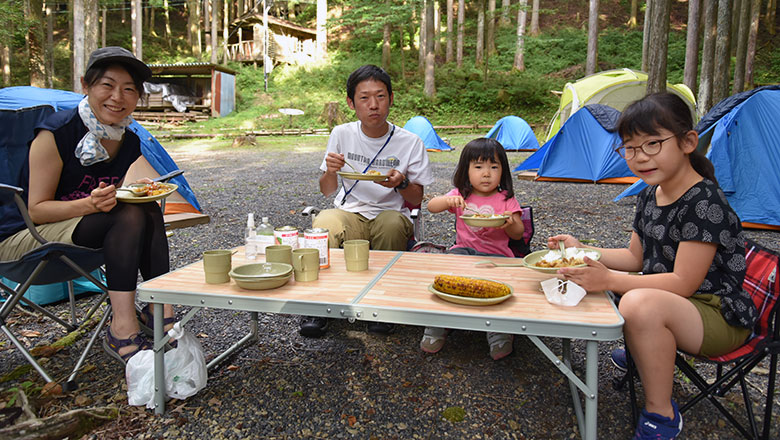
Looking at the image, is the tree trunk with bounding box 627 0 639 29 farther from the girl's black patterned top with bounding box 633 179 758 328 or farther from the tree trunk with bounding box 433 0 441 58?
the girl's black patterned top with bounding box 633 179 758 328

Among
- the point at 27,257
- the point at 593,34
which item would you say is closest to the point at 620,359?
the point at 27,257

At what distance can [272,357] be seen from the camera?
2.37 m

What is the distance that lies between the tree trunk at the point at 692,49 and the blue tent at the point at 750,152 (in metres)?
3.61

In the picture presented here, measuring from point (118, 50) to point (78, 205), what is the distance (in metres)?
0.73

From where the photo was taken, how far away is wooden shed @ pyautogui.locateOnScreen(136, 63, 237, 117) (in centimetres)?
2033

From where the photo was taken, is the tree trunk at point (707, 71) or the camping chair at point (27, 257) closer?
the camping chair at point (27, 257)

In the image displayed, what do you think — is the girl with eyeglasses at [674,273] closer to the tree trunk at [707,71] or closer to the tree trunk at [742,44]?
the tree trunk at [707,71]

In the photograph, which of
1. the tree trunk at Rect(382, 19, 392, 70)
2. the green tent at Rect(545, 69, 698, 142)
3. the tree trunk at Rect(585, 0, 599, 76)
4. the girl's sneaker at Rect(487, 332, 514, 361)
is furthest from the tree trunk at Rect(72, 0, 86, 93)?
the tree trunk at Rect(585, 0, 599, 76)

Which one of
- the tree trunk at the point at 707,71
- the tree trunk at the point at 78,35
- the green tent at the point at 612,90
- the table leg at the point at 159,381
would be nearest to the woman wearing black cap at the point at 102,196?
the table leg at the point at 159,381

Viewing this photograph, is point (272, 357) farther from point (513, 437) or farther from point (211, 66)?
point (211, 66)

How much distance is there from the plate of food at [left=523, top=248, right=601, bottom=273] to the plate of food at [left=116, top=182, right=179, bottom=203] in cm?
159

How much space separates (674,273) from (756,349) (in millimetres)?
320

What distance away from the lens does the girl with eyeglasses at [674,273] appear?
→ 146 centimetres

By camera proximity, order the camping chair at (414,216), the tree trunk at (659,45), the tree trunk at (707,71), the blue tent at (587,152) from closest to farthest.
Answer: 1. the camping chair at (414,216)
2. the tree trunk at (659,45)
3. the tree trunk at (707,71)
4. the blue tent at (587,152)
